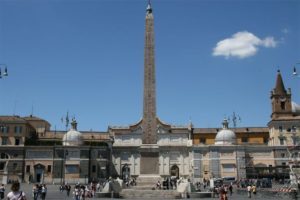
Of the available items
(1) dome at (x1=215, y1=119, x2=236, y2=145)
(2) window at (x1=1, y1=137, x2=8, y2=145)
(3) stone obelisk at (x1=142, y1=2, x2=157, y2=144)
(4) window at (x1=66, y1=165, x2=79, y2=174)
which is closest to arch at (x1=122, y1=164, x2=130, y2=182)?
(4) window at (x1=66, y1=165, x2=79, y2=174)

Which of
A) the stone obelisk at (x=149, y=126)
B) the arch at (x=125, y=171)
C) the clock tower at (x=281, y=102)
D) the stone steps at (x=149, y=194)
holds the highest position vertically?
the clock tower at (x=281, y=102)

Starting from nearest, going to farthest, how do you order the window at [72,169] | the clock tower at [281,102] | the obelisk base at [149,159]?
the obelisk base at [149,159], the window at [72,169], the clock tower at [281,102]

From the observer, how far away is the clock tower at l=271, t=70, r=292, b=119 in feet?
221

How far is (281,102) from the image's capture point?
68.2m

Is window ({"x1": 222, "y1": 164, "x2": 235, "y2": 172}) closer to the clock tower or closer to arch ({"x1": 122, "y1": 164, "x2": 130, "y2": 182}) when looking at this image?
the clock tower

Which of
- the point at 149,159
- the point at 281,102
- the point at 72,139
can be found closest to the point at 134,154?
the point at 72,139

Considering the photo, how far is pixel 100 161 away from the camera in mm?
62656

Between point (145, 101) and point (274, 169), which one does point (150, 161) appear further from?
point (274, 169)

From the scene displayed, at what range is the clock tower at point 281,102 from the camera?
6750 cm

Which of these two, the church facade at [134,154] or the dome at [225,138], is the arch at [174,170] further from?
the dome at [225,138]

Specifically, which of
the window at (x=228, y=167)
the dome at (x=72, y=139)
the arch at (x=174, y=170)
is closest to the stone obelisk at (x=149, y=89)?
the window at (x=228, y=167)

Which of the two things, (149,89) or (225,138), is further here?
(225,138)

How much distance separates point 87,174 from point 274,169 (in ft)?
85.3

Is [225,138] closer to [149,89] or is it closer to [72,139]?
[72,139]
